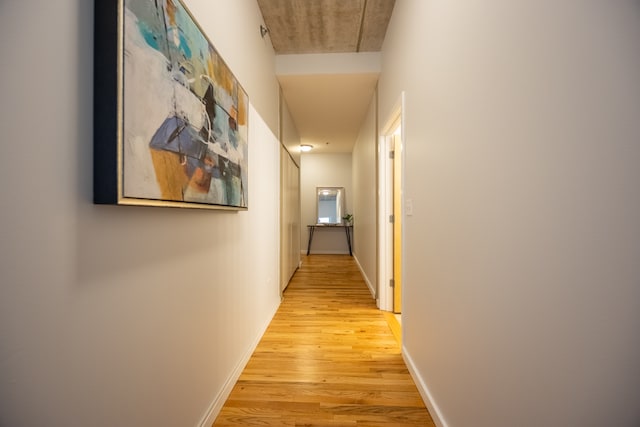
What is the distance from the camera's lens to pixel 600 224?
0.62 metres

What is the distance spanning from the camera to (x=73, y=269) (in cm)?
70

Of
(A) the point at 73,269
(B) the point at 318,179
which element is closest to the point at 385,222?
(A) the point at 73,269

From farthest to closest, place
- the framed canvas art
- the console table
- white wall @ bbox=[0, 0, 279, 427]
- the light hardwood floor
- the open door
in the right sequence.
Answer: the console table < the open door < the light hardwood floor < the framed canvas art < white wall @ bbox=[0, 0, 279, 427]

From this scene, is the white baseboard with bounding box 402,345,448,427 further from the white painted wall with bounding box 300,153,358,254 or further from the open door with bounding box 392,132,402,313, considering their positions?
the white painted wall with bounding box 300,153,358,254

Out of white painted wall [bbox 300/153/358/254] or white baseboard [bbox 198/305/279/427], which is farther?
white painted wall [bbox 300/153/358/254]

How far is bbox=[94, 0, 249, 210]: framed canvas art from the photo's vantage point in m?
0.75

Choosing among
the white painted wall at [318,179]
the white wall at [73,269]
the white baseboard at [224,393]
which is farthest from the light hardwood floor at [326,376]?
the white painted wall at [318,179]

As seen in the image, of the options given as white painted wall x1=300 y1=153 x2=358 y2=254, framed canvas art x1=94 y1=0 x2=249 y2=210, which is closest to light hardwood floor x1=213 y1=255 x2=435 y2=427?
framed canvas art x1=94 y1=0 x2=249 y2=210

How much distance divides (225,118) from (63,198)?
1016mm

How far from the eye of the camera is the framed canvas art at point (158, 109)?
2.47 ft

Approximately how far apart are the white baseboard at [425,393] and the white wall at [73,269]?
1209 mm

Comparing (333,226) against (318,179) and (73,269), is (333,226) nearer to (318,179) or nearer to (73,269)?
(318,179)

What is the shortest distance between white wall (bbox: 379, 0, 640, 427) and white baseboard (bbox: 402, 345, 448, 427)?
26 mm

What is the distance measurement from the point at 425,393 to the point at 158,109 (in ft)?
6.41
